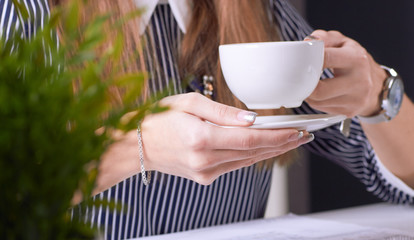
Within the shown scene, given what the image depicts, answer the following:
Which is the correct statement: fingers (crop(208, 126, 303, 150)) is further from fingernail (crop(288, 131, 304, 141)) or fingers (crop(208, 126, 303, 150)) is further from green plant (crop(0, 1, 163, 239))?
green plant (crop(0, 1, 163, 239))

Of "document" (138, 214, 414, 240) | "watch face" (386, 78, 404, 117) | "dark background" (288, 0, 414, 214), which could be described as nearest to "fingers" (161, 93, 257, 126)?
"document" (138, 214, 414, 240)

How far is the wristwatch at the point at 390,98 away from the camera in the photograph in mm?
1040

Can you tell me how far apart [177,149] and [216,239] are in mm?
226

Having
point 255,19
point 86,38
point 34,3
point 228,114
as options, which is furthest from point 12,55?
point 255,19

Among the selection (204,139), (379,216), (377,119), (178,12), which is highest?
(178,12)

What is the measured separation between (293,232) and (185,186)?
0.33m

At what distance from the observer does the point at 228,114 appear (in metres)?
0.67

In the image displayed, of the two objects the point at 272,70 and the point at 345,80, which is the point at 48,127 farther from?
the point at 345,80

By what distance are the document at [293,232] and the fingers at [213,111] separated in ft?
0.88

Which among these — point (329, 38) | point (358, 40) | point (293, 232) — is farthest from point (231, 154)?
point (358, 40)

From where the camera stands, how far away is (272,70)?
2.40ft

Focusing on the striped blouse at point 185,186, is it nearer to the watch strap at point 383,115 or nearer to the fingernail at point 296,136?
the watch strap at point 383,115

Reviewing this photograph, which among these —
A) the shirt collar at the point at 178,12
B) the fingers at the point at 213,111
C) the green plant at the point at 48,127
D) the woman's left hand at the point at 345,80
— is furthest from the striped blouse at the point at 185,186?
the green plant at the point at 48,127

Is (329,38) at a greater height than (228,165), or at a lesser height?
greater
